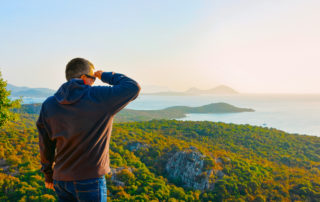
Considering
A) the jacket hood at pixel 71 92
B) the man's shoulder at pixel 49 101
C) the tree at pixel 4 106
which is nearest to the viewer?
the jacket hood at pixel 71 92

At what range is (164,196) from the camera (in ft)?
38.5

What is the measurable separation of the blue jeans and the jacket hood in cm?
66

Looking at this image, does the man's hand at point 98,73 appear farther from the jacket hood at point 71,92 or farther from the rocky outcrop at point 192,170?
the rocky outcrop at point 192,170

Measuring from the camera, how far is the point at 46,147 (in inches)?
70.9

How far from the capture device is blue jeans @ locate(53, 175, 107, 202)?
1.63 meters

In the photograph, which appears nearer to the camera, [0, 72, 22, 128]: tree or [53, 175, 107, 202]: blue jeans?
[53, 175, 107, 202]: blue jeans

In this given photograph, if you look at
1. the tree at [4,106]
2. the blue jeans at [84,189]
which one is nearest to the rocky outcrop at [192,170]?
the tree at [4,106]

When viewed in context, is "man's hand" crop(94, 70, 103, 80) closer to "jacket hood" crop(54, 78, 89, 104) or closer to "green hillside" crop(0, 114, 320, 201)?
"jacket hood" crop(54, 78, 89, 104)

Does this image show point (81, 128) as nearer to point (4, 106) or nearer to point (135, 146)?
point (4, 106)

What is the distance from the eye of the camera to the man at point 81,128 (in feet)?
5.12

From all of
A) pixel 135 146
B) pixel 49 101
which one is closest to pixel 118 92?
pixel 49 101

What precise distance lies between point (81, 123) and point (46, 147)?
53 centimetres

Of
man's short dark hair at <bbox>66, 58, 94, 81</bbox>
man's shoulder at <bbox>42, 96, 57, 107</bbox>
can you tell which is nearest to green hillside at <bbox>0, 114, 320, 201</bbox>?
man's shoulder at <bbox>42, 96, 57, 107</bbox>

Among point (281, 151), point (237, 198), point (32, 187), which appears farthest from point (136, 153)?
point (281, 151)
